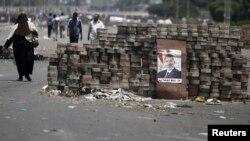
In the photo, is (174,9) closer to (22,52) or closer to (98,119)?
(22,52)

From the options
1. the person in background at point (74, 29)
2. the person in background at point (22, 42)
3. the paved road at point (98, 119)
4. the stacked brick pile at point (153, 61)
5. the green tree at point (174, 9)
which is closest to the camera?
the paved road at point (98, 119)

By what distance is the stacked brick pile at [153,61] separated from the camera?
1454 centimetres

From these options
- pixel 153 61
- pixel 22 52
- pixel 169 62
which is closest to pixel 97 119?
pixel 153 61

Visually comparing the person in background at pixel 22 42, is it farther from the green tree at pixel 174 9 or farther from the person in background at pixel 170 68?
the green tree at pixel 174 9

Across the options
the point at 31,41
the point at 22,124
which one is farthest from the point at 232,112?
the point at 31,41

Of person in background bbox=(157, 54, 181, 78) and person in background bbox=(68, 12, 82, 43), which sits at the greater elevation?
person in background bbox=(68, 12, 82, 43)

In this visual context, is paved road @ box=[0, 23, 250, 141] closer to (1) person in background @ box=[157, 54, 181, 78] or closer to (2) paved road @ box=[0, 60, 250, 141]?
(2) paved road @ box=[0, 60, 250, 141]

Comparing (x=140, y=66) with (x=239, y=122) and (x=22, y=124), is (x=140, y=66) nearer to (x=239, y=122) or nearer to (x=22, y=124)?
(x=239, y=122)

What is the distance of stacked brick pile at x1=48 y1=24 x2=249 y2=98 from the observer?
1454cm

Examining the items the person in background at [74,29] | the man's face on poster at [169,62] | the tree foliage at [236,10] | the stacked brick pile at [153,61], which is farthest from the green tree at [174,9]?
the man's face on poster at [169,62]

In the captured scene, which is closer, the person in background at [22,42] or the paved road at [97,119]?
the paved road at [97,119]

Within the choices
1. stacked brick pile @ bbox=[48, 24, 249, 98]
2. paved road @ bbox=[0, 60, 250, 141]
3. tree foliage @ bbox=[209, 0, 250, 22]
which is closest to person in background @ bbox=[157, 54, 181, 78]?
stacked brick pile @ bbox=[48, 24, 249, 98]

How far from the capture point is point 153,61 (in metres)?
14.6

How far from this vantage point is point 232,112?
43.1 ft
